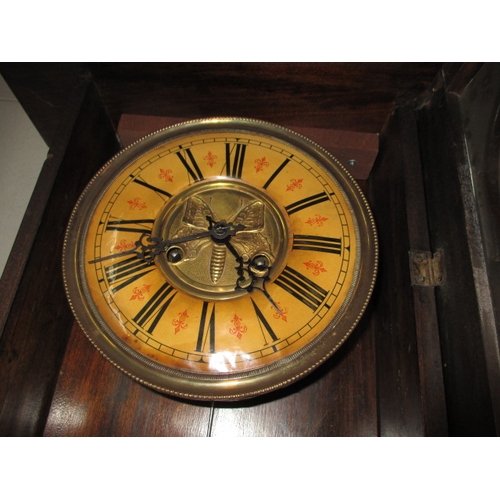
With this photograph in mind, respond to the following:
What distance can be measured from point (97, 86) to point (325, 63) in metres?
0.67

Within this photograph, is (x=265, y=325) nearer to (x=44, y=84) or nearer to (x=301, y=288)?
(x=301, y=288)

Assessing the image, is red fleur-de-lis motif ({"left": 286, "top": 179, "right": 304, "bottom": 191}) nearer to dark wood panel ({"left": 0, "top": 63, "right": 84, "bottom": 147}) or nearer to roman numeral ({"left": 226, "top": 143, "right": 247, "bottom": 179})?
roman numeral ({"left": 226, "top": 143, "right": 247, "bottom": 179})

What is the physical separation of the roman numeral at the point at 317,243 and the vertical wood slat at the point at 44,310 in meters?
0.60

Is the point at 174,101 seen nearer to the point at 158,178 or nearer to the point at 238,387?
the point at 158,178

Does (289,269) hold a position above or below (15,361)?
above

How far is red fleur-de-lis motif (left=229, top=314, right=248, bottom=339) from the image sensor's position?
37.3 inches

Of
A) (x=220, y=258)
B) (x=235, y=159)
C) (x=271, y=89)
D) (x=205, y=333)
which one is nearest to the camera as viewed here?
(x=205, y=333)

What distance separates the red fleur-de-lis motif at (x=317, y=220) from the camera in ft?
3.46

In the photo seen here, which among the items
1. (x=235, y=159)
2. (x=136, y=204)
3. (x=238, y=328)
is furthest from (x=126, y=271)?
(x=235, y=159)

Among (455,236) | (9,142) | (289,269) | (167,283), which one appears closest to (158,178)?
(167,283)

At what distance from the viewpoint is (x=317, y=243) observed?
1.04m

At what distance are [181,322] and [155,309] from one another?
0.22 feet

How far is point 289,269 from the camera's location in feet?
3.34

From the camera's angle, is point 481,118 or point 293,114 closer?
point 481,118
